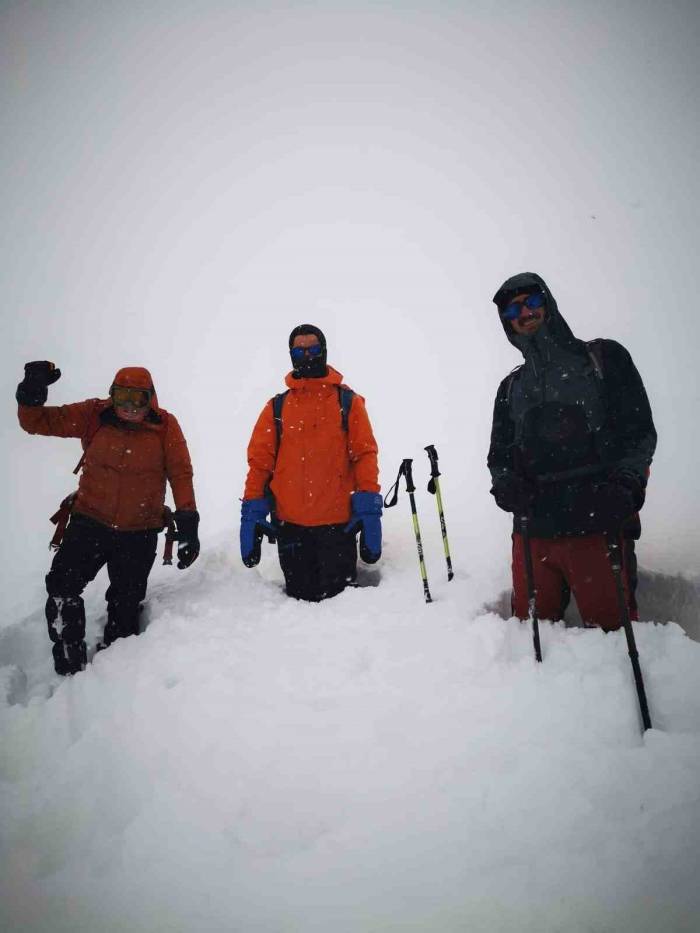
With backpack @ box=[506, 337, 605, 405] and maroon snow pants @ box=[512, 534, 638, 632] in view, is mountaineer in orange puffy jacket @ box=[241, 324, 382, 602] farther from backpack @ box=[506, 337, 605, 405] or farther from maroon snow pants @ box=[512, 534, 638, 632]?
backpack @ box=[506, 337, 605, 405]

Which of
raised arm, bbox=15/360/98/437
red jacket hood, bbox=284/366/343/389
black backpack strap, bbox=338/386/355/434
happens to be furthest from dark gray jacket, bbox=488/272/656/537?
raised arm, bbox=15/360/98/437

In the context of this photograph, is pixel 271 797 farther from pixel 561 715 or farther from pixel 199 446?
pixel 199 446

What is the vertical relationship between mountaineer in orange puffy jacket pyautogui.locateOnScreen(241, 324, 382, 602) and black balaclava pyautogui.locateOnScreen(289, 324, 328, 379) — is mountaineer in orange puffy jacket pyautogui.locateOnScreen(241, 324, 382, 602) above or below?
below

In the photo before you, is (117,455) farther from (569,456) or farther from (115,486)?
(569,456)

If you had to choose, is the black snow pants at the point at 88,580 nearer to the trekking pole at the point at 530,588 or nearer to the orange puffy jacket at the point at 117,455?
the orange puffy jacket at the point at 117,455

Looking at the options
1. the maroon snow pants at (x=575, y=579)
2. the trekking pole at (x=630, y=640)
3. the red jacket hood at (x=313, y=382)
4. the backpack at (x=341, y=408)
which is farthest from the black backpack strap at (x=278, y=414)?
the trekking pole at (x=630, y=640)

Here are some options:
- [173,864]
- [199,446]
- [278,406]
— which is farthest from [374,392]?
[173,864]

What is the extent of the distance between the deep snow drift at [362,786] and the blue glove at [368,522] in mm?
1209

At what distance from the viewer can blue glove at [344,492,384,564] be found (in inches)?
180

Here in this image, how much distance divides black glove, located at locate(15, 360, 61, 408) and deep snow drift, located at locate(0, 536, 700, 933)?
2366mm

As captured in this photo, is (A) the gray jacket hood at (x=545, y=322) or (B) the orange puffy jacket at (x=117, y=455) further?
(B) the orange puffy jacket at (x=117, y=455)

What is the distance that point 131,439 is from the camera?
4.25 m

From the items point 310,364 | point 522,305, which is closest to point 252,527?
point 310,364

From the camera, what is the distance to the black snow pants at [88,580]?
360cm
